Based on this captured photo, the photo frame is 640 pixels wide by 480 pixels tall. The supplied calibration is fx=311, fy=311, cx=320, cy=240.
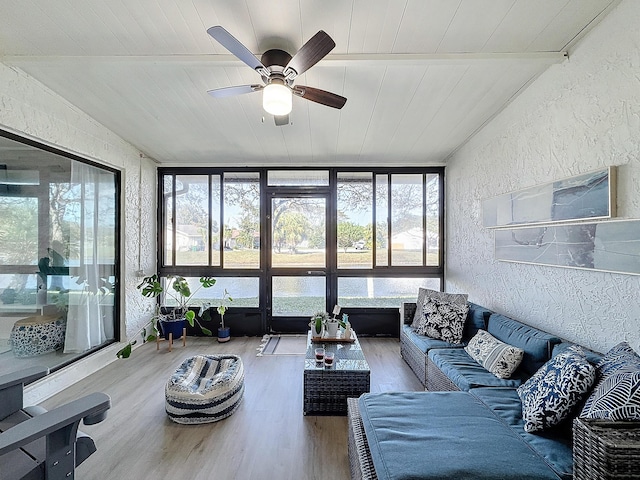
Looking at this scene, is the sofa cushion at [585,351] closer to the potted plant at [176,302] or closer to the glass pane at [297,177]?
the glass pane at [297,177]

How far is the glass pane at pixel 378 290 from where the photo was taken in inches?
185

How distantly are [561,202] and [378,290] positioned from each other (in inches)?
112

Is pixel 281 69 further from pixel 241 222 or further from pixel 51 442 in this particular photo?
pixel 241 222

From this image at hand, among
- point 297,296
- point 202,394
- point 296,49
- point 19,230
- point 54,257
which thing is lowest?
point 202,394

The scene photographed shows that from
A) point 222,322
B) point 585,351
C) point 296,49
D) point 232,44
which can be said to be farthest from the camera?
point 222,322

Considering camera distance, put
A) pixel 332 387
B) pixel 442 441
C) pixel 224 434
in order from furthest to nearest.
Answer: pixel 332 387
pixel 224 434
pixel 442 441

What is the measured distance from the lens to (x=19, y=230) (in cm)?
253

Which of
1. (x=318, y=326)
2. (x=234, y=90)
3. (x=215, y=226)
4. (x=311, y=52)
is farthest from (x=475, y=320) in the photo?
(x=215, y=226)

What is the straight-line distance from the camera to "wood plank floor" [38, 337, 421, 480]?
6.19 feet

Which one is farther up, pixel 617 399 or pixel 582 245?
pixel 582 245

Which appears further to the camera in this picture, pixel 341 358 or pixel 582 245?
pixel 341 358

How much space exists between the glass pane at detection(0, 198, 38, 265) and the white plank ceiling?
3.36ft

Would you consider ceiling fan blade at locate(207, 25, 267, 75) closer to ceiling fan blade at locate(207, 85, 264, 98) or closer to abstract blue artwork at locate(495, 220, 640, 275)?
ceiling fan blade at locate(207, 85, 264, 98)

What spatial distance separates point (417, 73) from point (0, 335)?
3802 millimetres
